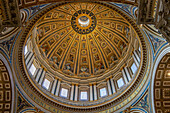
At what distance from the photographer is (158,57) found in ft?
50.3

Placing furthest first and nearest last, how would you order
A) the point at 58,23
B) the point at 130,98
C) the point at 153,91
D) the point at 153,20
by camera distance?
the point at 58,23 < the point at 130,98 < the point at 153,91 < the point at 153,20

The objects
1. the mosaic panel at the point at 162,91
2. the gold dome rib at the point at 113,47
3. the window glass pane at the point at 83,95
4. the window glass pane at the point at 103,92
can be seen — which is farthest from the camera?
the gold dome rib at the point at 113,47

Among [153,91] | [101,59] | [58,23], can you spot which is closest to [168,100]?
[153,91]

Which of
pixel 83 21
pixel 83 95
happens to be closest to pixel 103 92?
pixel 83 95

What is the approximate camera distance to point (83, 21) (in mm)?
32625

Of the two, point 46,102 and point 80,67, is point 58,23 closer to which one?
point 80,67

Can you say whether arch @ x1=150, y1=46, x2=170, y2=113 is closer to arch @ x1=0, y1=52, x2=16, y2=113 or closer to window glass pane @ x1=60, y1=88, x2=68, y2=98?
window glass pane @ x1=60, y1=88, x2=68, y2=98

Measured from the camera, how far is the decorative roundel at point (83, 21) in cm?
3017

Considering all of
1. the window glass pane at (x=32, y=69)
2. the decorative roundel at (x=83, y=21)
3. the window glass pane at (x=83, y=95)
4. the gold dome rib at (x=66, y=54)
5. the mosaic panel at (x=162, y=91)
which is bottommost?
the mosaic panel at (x=162, y=91)

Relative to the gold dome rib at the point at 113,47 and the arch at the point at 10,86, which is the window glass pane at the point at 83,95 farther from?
the arch at the point at 10,86

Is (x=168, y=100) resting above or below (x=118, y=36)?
below

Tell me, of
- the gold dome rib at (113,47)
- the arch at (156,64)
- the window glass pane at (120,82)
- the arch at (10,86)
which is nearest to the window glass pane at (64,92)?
the window glass pane at (120,82)

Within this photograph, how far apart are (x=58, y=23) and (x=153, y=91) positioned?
1954cm

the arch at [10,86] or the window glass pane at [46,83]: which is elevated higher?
the window glass pane at [46,83]
